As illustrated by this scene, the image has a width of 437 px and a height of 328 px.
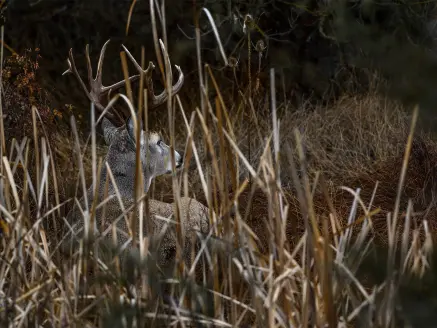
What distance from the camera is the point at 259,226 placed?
4785mm

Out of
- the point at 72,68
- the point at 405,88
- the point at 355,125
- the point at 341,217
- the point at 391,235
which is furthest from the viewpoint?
the point at 355,125

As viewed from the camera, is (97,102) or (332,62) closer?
(97,102)

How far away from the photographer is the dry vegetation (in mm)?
2088

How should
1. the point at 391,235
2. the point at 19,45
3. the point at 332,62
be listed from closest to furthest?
the point at 391,235 → the point at 332,62 → the point at 19,45

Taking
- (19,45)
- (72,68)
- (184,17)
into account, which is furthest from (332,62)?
(72,68)

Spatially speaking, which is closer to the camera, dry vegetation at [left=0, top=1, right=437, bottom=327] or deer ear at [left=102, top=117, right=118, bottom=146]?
dry vegetation at [left=0, top=1, right=437, bottom=327]

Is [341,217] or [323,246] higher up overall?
[323,246]

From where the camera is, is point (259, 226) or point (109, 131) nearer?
point (259, 226)

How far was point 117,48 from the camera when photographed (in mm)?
8703

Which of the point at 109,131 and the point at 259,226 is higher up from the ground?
the point at 109,131

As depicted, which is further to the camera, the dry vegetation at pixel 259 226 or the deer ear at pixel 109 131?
the deer ear at pixel 109 131

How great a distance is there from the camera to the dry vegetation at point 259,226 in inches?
82.2

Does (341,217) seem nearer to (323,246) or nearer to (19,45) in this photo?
(323,246)

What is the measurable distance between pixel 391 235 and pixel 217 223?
0.48 meters
